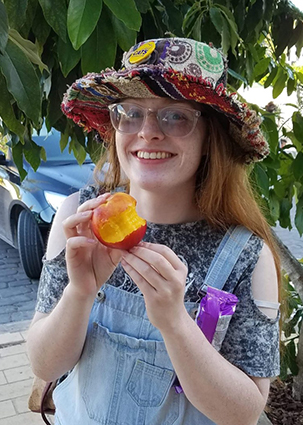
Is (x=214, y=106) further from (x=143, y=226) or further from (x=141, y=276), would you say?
(x=141, y=276)

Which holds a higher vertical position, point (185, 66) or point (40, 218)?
point (185, 66)

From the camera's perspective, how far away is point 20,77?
1260 millimetres

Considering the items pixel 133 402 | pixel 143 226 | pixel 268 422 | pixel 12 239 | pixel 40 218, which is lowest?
pixel 12 239

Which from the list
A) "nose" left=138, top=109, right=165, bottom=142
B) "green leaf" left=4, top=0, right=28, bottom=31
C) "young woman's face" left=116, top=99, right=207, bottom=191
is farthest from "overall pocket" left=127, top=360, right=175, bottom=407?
"green leaf" left=4, top=0, right=28, bottom=31

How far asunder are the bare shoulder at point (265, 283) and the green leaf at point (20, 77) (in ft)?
2.36

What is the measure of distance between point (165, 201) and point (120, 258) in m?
0.25

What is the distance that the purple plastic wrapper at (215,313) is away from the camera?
135cm

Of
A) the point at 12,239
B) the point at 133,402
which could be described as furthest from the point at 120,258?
the point at 12,239

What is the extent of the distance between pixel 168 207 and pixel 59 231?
1.07 ft

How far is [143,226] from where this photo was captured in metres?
1.32

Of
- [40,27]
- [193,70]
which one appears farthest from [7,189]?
[193,70]

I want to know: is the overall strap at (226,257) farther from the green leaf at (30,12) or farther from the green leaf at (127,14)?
the green leaf at (30,12)

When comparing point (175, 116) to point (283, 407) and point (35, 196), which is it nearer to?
point (283, 407)

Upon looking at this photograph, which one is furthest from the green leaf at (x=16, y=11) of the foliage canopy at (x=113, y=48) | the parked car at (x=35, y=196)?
the parked car at (x=35, y=196)
